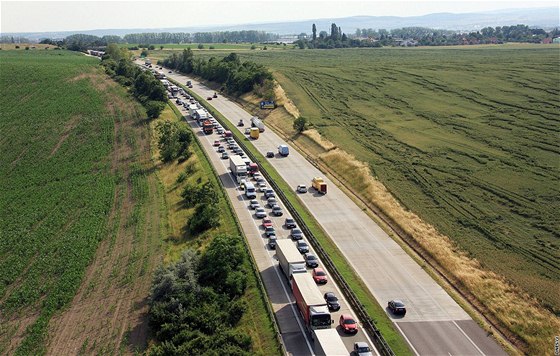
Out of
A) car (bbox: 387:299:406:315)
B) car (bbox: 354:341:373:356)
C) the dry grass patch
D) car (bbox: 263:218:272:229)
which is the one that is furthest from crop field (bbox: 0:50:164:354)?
the dry grass patch

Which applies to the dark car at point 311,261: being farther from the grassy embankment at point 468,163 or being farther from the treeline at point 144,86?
the treeline at point 144,86

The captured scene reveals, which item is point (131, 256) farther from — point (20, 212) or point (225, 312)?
point (20, 212)

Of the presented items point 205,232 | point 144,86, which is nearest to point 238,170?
point 205,232

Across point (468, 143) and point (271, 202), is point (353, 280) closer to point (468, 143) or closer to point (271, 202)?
point (271, 202)

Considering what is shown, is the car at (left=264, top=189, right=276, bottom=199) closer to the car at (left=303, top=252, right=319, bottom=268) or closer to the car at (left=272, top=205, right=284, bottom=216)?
the car at (left=272, top=205, right=284, bottom=216)

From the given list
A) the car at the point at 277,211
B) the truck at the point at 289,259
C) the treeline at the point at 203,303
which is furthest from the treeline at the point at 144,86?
the truck at the point at 289,259

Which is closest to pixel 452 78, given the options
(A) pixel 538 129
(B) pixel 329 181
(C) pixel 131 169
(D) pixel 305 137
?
(A) pixel 538 129
